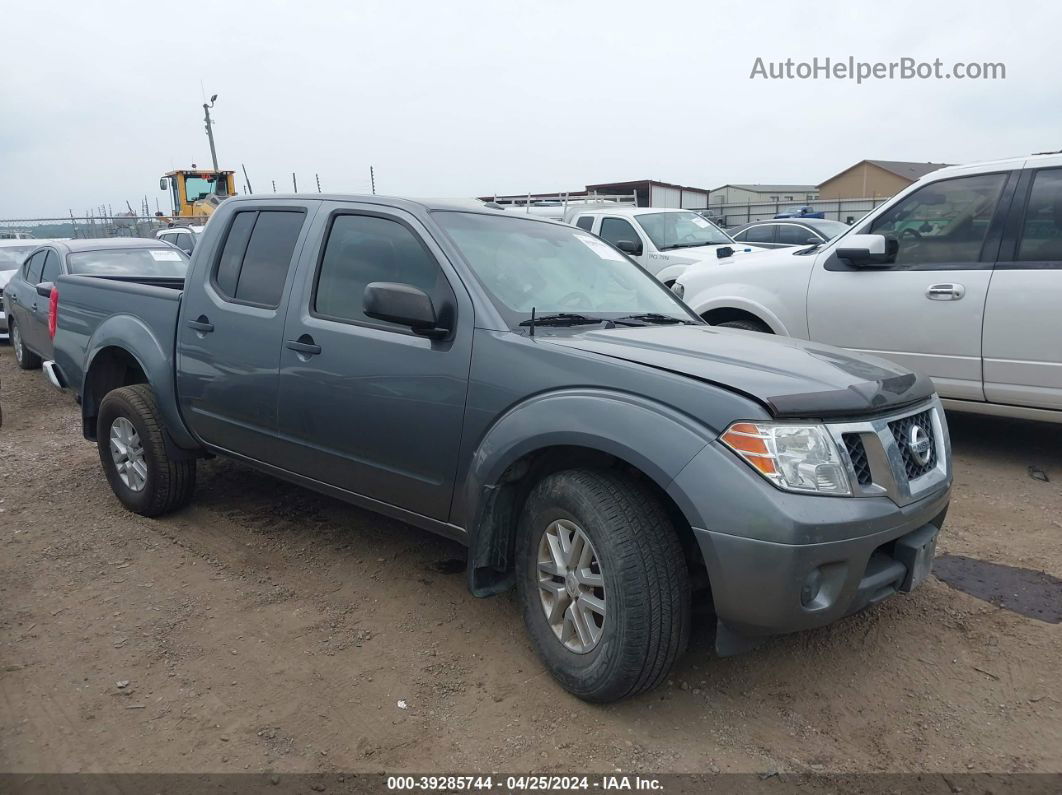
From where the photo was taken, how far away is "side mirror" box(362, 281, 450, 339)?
316 cm

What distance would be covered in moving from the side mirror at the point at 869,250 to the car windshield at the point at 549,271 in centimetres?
206

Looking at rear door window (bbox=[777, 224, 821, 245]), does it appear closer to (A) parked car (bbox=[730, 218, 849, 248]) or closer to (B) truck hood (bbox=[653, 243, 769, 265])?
(A) parked car (bbox=[730, 218, 849, 248])

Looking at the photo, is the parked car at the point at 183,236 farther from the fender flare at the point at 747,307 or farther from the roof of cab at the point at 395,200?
the roof of cab at the point at 395,200

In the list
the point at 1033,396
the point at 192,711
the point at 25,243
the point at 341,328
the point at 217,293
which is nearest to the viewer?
the point at 192,711

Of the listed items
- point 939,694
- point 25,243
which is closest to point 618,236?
point 939,694

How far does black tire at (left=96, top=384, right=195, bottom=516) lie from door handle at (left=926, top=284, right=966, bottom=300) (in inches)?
189

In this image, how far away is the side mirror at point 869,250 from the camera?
554cm

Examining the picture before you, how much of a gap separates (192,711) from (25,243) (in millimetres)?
15153

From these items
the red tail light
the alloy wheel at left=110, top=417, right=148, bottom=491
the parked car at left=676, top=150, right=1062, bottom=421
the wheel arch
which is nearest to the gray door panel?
the alloy wheel at left=110, top=417, right=148, bottom=491

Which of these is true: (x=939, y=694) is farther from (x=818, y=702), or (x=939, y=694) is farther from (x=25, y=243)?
(x=25, y=243)

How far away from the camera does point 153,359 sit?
4.61 m

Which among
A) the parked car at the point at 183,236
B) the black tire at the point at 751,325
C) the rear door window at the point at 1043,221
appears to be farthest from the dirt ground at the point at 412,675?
the parked car at the point at 183,236

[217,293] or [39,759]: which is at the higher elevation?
[217,293]

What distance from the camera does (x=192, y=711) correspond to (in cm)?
296
